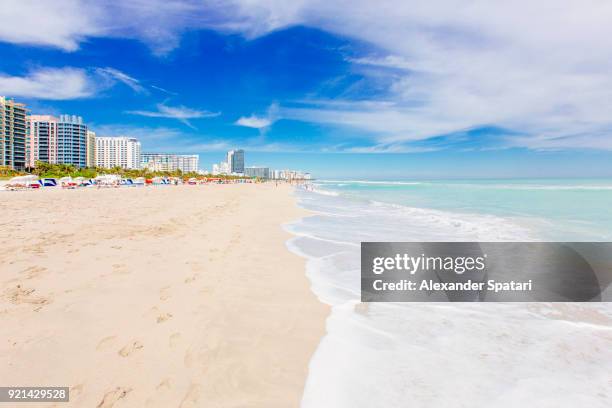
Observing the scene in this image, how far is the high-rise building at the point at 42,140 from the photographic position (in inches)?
5709

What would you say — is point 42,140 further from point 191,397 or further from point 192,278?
point 191,397

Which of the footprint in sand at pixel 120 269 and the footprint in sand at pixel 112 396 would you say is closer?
the footprint in sand at pixel 112 396

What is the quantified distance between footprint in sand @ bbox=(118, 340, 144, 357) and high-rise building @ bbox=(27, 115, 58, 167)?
188825mm

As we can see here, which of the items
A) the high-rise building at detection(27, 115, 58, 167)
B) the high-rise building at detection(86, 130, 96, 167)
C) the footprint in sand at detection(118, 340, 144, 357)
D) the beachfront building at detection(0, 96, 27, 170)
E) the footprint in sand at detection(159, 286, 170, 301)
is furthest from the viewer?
the high-rise building at detection(86, 130, 96, 167)

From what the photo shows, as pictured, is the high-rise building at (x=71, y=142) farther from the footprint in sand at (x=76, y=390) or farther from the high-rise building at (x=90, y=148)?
the footprint in sand at (x=76, y=390)

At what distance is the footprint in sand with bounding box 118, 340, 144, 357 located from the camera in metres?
2.91

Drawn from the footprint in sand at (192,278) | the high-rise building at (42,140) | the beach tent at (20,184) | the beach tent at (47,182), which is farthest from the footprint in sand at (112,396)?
the high-rise building at (42,140)

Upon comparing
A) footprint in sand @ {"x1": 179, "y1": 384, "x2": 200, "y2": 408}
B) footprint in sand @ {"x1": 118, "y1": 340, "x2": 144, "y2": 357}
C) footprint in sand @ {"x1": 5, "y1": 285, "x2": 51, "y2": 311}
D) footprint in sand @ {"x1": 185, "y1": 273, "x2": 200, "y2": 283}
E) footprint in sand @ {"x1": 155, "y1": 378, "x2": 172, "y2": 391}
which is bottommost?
footprint in sand @ {"x1": 179, "y1": 384, "x2": 200, "y2": 408}

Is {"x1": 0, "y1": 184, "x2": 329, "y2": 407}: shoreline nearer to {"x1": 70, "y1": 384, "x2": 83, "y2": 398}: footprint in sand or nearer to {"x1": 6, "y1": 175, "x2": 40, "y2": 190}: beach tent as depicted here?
{"x1": 70, "y1": 384, "x2": 83, "y2": 398}: footprint in sand

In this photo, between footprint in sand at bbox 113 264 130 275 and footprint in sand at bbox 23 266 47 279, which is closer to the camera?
footprint in sand at bbox 23 266 47 279

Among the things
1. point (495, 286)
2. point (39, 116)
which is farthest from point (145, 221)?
point (39, 116)

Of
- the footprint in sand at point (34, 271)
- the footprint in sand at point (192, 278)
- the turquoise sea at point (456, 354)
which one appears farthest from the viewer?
the footprint in sand at point (192, 278)

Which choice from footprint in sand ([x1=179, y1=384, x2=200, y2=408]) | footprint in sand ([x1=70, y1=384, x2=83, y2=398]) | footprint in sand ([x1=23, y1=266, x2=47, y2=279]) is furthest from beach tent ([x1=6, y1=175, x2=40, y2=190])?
footprint in sand ([x1=179, y1=384, x2=200, y2=408])

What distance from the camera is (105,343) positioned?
307cm
